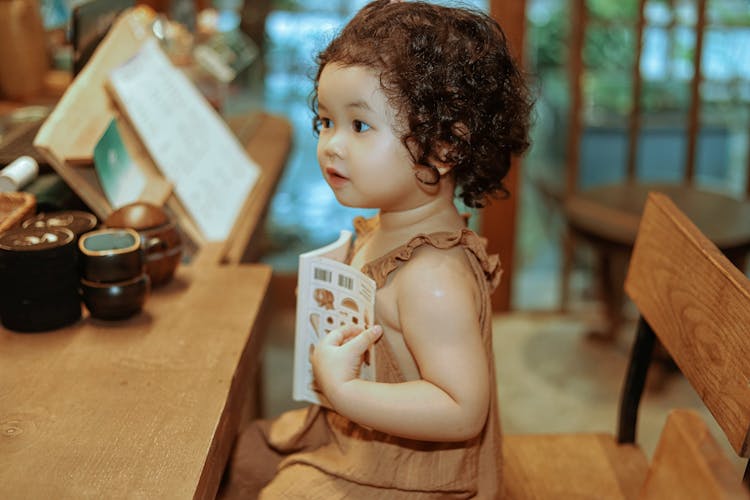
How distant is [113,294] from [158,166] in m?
0.40

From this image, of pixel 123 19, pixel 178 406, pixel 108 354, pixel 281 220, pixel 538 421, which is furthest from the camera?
pixel 281 220

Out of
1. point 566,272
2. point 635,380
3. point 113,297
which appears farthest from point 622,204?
point 113,297

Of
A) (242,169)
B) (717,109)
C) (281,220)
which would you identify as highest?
(242,169)

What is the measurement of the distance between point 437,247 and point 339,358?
16 cm

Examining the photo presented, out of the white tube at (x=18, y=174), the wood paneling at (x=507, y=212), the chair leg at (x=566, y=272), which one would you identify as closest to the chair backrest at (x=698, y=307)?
the white tube at (x=18, y=174)

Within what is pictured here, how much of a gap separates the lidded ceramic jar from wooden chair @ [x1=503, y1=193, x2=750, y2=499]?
56cm

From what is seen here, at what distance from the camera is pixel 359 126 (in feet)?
3.04

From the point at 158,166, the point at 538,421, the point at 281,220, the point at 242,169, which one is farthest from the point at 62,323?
the point at 281,220

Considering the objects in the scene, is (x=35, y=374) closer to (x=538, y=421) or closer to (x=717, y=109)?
(x=538, y=421)

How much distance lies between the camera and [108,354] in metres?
1.01

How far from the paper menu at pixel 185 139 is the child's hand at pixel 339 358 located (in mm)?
548

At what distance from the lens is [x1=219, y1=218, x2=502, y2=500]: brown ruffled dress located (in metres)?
0.95

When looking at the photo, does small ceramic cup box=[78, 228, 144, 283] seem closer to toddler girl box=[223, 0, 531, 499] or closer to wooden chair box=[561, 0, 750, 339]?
toddler girl box=[223, 0, 531, 499]

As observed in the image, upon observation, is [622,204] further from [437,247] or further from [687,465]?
[437,247]
